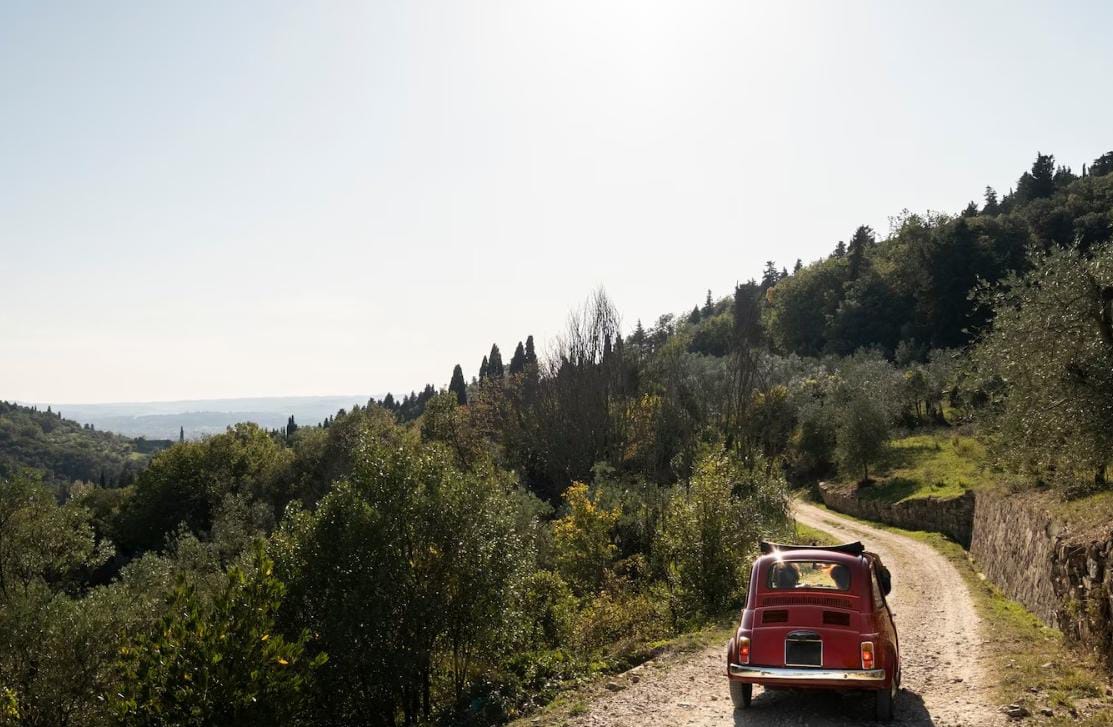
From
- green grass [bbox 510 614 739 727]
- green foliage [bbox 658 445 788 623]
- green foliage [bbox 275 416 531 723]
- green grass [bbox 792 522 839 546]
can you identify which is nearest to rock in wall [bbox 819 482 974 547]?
green grass [bbox 792 522 839 546]

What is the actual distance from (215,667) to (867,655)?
9.84 meters

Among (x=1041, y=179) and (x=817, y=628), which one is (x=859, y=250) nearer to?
(x=1041, y=179)

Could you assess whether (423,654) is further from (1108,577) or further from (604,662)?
(1108,577)

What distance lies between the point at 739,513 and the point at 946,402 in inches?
1661

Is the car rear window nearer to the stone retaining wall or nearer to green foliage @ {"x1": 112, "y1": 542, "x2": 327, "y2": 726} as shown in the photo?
the stone retaining wall

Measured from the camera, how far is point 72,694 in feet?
71.8

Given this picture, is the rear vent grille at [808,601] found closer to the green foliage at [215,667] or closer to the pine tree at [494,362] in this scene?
the green foliage at [215,667]

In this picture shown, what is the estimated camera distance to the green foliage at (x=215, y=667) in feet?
34.7

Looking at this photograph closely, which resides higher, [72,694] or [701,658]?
[701,658]

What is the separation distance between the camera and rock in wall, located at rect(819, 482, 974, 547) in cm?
2930

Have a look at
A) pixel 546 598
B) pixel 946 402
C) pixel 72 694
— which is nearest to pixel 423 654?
pixel 546 598

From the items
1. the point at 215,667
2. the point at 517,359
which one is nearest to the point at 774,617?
the point at 215,667

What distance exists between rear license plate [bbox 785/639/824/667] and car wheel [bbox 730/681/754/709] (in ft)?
3.93

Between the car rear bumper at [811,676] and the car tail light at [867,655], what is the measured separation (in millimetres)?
65
